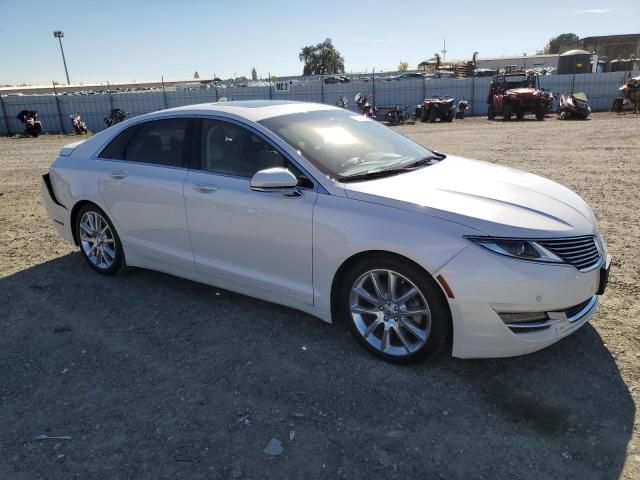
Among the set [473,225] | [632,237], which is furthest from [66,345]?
[632,237]

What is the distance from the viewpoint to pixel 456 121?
24469mm

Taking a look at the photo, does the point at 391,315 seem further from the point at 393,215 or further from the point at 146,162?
the point at 146,162

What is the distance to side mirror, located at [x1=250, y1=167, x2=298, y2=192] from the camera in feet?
10.8

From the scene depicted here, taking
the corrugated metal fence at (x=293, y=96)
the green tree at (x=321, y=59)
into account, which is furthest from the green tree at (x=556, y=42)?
the corrugated metal fence at (x=293, y=96)

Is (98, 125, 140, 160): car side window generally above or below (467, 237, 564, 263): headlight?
above

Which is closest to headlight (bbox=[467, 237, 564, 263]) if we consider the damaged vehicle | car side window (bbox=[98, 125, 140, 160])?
car side window (bbox=[98, 125, 140, 160])

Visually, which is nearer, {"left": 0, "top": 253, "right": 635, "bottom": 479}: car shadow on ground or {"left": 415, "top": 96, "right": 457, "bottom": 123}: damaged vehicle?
{"left": 0, "top": 253, "right": 635, "bottom": 479}: car shadow on ground

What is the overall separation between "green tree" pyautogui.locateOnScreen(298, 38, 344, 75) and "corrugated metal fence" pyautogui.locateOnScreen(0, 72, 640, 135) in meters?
64.7

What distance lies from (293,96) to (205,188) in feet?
78.0

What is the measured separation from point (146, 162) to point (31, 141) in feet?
65.9

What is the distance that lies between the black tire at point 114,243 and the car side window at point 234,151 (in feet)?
4.46

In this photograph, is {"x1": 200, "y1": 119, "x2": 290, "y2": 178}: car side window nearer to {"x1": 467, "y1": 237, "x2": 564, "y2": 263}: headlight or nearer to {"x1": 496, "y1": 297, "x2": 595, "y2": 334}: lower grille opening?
{"x1": 467, "y1": 237, "x2": 564, "y2": 263}: headlight

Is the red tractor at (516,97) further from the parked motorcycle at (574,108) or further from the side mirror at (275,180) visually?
the side mirror at (275,180)

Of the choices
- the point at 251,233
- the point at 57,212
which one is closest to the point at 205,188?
the point at 251,233
